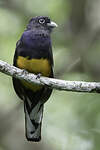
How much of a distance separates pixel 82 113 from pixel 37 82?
6.90 ft

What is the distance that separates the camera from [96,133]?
7.61 m

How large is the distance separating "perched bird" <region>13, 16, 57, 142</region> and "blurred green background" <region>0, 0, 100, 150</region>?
1.02m

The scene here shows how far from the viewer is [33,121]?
7.19m

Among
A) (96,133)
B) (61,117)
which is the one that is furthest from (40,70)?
(61,117)

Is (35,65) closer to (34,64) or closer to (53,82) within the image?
(34,64)

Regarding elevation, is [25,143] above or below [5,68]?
below

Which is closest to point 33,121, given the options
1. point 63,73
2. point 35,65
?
point 35,65

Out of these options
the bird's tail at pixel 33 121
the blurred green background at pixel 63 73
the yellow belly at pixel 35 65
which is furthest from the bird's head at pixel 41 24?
the blurred green background at pixel 63 73

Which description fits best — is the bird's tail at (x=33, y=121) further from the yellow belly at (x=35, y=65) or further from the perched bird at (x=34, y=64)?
the yellow belly at (x=35, y=65)

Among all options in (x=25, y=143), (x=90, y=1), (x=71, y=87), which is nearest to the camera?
(x=71, y=87)

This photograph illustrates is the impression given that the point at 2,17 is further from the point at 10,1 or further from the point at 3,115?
the point at 3,115

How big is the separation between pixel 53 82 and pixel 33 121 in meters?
1.40

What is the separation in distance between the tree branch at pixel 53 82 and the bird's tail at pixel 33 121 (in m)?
1.04

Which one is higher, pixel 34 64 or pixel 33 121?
pixel 34 64
